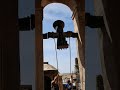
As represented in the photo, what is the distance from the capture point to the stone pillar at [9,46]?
7754mm

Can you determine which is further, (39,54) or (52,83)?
(52,83)

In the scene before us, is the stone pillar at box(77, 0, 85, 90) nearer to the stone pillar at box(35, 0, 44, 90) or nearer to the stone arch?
the stone arch

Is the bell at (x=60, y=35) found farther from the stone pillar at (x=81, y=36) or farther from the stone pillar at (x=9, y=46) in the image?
the stone pillar at (x=9, y=46)

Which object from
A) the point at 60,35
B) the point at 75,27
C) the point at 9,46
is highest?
the point at 75,27

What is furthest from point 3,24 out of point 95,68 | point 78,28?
point 78,28

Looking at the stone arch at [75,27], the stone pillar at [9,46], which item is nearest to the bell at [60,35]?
the stone arch at [75,27]

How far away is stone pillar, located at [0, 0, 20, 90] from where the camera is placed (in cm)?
775

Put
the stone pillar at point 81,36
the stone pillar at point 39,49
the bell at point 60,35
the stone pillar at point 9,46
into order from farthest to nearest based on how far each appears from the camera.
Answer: the stone pillar at point 81,36 < the stone pillar at point 39,49 < the bell at point 60,35 < the stone pillar at point 9,46

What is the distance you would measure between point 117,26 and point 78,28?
4.17m

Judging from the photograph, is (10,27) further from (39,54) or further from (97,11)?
(39,54)

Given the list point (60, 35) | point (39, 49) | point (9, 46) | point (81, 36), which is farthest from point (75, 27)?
point (9, 46)

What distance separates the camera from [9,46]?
788 cm

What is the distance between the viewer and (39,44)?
1177 centimetres

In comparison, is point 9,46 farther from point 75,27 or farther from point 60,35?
point 75,27
